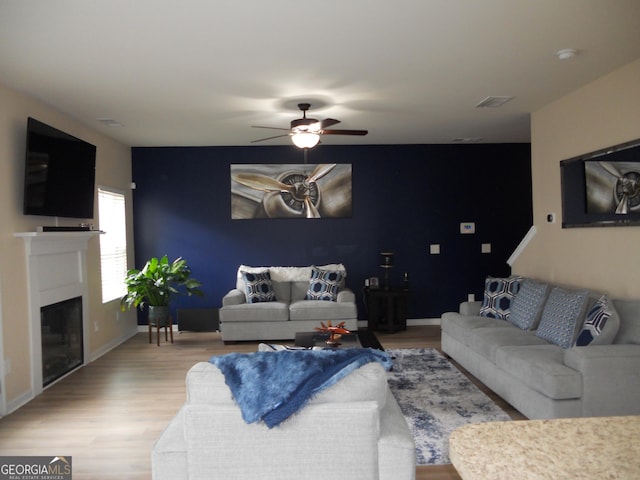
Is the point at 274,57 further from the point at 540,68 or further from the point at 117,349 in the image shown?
the point at 117,349

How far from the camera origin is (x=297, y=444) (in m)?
1.92

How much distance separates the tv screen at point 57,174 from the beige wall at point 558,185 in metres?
5.01

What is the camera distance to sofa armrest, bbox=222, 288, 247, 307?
633 cm

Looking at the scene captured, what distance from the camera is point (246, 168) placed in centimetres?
729

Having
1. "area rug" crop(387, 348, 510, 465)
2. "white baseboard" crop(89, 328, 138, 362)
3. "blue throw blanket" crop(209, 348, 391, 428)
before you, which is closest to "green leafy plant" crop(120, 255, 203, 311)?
"white baseboard" crop(89, 328, 138, 362)

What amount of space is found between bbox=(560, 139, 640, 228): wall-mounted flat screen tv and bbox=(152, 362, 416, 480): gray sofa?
10.2 feet

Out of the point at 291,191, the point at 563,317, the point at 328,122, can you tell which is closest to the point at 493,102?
the point at 328,122

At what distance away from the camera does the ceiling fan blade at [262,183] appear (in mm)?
7293

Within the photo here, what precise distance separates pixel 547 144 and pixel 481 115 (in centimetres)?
79

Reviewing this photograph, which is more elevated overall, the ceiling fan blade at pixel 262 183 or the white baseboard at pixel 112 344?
the ceiling fan blade at pixel 262 183

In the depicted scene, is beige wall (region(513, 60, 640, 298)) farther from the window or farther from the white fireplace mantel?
the window

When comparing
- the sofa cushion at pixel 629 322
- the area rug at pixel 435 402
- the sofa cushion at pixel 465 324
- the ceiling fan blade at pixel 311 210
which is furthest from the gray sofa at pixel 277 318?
the sofa cushion at pixel 629 322

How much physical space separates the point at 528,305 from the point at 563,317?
65cm

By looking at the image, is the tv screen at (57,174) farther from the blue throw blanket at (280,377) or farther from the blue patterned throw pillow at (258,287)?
the blue throw blanket at (280,377)
